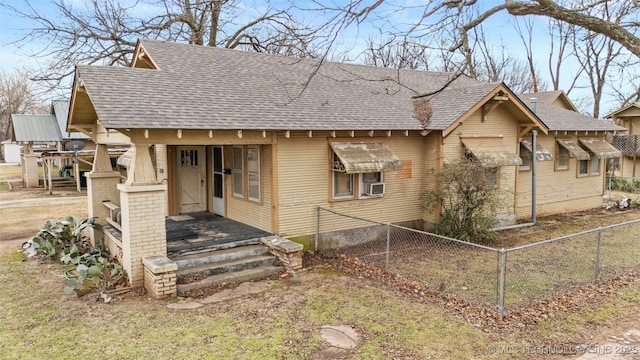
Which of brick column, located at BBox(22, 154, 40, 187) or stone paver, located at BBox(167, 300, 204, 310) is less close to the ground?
brick column, located at BBox(22, 154, 40, 187)

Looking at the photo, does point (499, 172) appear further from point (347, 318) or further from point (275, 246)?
point (347, 318)

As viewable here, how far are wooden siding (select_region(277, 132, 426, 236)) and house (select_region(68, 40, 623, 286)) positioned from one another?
0.03 m

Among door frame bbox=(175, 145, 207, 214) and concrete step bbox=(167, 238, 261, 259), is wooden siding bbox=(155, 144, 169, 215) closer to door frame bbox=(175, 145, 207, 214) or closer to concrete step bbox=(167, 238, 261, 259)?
door frame bbox=(175, 145, 207, 214)

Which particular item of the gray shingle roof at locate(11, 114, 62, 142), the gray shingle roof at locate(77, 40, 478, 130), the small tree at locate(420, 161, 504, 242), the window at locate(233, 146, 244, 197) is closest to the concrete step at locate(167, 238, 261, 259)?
the window at locate(233, 146, 244, 197)

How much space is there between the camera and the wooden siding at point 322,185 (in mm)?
10023

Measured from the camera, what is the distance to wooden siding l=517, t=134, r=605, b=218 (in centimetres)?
1480

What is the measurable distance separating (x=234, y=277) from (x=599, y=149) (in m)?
15.3

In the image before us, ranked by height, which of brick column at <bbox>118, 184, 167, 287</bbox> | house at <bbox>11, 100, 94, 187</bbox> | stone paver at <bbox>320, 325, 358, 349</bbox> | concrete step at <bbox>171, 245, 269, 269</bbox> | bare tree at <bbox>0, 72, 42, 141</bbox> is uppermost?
bare tree at <bbox>0, 72, 42, 141</bbox>

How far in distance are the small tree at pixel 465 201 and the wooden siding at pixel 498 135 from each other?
2.97ft

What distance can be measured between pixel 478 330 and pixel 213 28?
22.0 m

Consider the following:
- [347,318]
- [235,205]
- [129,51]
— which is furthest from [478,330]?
[129,51]

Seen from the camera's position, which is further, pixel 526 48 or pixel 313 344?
pixel 526 48

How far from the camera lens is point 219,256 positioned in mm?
8672

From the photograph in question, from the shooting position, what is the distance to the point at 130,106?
8.27 metres
